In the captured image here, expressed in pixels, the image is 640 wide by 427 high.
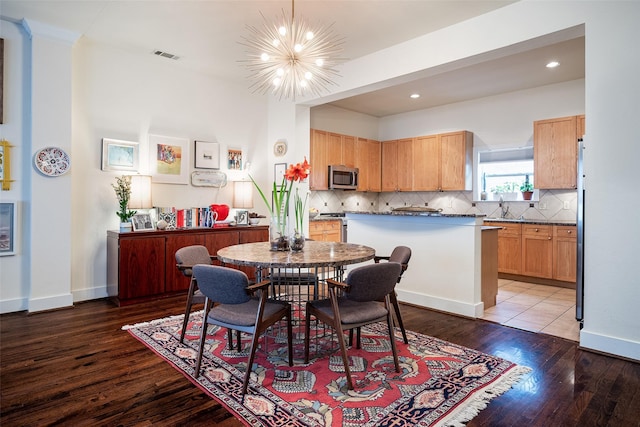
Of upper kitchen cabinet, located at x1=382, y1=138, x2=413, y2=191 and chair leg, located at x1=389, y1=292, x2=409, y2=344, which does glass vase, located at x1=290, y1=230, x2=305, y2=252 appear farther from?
upper kitchen cabinet, located at x1=382, y1=138, x2=413, y2=191

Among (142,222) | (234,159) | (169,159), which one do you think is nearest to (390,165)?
(234,159)

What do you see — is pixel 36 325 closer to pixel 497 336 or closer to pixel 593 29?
pixel 497 336

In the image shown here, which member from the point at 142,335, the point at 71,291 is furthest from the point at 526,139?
the point at 71,291

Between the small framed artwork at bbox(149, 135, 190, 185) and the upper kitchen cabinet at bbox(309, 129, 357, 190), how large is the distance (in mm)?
2025

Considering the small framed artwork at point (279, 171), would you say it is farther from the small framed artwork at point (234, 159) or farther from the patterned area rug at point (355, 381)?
the patterned area rug at point (355, 381)

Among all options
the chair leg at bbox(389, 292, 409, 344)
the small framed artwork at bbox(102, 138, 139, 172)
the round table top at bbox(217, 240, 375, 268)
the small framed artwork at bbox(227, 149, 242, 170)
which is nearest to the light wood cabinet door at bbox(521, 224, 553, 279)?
the chair leg at bbox(389, 292, 409, 344)

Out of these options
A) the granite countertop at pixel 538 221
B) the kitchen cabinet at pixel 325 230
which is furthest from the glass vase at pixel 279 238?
the granite countertop at pixel 538 221

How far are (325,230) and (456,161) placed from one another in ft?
8.48

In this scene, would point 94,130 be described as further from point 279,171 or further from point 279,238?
point 279,238

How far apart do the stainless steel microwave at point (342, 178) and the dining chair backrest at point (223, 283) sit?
4391mm

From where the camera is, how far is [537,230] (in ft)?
17.5

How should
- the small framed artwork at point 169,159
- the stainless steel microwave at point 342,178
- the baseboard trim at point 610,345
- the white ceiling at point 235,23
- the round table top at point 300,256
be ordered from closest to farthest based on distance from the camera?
the round table top at point 300,256
the baseboard trim at point 610,345
the white ceiling at point 235,23
the small framed artwork at point 169,159
the stainless steel microwave at point 342,178

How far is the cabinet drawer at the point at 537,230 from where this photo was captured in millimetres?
5220

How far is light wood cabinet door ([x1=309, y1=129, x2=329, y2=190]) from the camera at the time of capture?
6.27 meters
